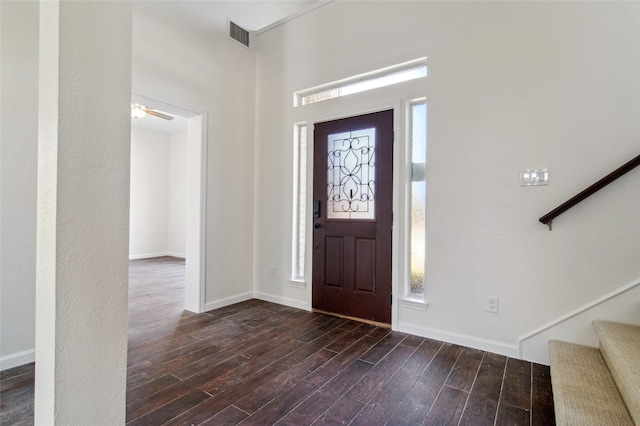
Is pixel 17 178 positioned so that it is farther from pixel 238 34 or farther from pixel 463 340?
pixel 463 340

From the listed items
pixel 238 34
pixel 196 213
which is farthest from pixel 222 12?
pixel 196 213

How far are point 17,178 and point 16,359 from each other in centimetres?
126

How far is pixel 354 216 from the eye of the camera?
3211 mm

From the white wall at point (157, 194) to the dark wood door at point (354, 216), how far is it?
5.09 m

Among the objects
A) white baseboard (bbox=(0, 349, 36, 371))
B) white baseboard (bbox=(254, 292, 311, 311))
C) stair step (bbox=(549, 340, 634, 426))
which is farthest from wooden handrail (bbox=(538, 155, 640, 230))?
white baseboard (bbox=(0, 349, 36, 371))

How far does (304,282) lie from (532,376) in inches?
86.3

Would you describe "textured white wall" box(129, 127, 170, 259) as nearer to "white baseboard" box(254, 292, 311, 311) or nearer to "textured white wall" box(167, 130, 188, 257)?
"textured white wall" box(167, 130, 188, 257)

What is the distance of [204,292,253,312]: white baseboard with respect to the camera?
341 centimetres

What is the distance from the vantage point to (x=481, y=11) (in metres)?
2.53

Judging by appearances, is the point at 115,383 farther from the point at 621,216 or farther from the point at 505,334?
the point at 621,216

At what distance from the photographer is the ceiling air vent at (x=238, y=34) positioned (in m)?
3.65

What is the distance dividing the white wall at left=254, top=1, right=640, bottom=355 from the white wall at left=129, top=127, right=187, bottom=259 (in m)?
5.78

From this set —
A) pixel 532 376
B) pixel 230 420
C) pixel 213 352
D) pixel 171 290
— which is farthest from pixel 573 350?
pixel 171 290

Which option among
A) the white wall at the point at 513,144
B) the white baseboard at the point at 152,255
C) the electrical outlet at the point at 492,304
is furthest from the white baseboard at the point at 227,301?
the white baseboard at the point at 152,255
